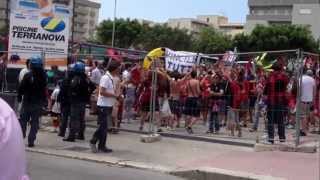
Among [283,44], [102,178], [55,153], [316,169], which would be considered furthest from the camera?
[283,44]

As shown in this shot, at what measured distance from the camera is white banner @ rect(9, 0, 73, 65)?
15227 millimetres

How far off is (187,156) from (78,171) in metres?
2.50

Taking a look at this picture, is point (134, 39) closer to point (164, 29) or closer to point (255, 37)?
point (164, 29)

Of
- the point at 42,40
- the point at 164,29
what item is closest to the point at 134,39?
the point at 164,29

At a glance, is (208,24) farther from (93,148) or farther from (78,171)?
(78,171)

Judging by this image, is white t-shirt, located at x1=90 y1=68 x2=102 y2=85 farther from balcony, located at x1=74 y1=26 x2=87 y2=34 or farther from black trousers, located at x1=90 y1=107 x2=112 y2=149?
balcony, located at x1=74 y1=26 x2=87 y2=34

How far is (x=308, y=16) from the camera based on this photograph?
112938 mm

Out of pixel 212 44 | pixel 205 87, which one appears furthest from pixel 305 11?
pixel 205 87

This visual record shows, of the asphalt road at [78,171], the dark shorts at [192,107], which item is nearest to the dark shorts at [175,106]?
the dark shorts at [192,107]

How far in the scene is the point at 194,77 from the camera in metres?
15.3

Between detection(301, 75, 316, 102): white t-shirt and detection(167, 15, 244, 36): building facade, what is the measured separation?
445 ft

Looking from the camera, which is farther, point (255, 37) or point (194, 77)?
point (255, 37)

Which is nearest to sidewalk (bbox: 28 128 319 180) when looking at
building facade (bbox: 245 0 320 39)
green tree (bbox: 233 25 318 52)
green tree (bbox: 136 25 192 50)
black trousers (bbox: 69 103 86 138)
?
black trousers (bbox: 69 103 86 138)

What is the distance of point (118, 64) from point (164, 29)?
231ft
